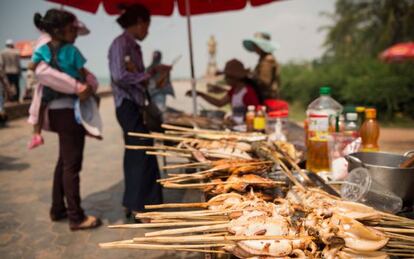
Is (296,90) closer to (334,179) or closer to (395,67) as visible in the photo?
(395,67)

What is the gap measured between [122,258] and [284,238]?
2.32 m

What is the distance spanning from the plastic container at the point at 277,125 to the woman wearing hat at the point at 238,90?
61cm

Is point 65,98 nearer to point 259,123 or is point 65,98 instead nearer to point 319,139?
point 259,123

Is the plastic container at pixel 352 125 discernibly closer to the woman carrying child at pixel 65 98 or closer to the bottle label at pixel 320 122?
the bottle label at pixel 320 122

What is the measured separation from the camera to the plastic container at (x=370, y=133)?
2346mm

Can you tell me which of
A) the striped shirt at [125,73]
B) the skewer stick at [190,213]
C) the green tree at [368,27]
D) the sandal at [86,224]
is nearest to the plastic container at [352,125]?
the skewer stick at [190,213]

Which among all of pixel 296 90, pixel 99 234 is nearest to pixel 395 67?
pixel 296 90

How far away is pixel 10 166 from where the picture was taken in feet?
21.3

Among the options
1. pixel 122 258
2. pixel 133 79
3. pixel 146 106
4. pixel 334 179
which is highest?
pixel 133 79

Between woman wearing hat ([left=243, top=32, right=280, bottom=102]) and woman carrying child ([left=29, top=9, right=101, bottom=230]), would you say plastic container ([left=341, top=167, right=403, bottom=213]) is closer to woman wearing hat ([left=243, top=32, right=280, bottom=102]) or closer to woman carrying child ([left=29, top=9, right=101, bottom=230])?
woman carrying child ([left=29, top=9, right=101, bottom=230])

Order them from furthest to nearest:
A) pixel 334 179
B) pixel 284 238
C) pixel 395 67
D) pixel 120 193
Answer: pixel 395 67, pixel 120 193, pixel 334 179, pixel 284 238

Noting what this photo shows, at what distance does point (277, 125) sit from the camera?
326cm

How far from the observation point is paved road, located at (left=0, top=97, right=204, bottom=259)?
11.0 feet

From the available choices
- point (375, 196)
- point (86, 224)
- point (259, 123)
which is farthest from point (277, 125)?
point (86, 224)
